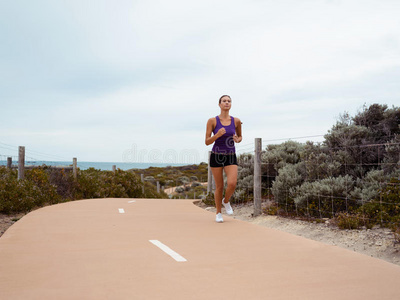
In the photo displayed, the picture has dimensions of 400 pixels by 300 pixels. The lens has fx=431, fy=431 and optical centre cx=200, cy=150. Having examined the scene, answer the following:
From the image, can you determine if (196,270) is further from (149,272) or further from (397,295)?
(397,295)

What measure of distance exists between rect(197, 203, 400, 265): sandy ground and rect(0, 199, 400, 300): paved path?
23.8 inches

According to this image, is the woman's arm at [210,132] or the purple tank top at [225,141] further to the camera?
the purple tank top at [225,141]

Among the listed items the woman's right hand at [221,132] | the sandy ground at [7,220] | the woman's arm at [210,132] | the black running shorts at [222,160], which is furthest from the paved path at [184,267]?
the sandy ground at [7,220]

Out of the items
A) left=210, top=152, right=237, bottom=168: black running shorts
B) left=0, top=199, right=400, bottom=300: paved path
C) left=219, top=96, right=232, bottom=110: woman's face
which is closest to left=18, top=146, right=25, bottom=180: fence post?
left=0, top=199, right=400, bottom=300: paved path

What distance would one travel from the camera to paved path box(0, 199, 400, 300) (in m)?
4.62

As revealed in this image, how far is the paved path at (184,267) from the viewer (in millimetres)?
4625

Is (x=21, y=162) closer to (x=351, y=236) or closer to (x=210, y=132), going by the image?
(x=210, y=132)

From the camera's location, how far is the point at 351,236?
8086mm

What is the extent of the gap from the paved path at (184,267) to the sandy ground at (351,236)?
0.60 metres

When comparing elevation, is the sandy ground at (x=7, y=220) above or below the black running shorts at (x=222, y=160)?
below

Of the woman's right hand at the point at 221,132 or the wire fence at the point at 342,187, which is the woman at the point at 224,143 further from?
the wire fence at the point at 342,187

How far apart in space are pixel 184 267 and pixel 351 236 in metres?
3.92

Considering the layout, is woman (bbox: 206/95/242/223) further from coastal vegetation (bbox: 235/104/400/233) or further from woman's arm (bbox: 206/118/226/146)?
coastal vegetation (bbox: 235/104/400/233)

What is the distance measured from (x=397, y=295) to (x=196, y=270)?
2.33 metres
